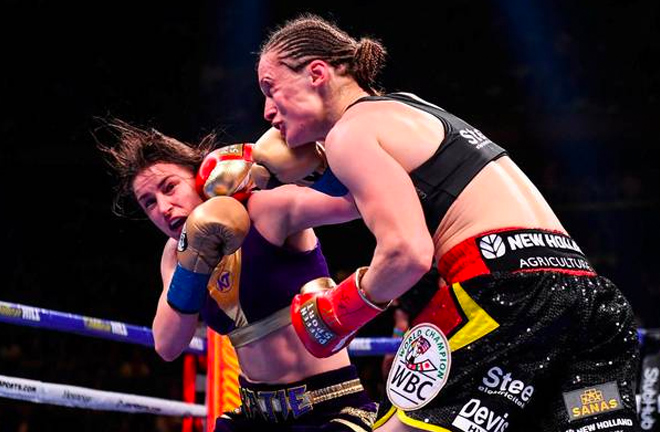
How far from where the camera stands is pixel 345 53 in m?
1.77

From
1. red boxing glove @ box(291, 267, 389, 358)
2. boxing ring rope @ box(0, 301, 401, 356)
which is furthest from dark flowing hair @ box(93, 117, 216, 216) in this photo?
red boxing glove @ box(291, 267, 389, 358)

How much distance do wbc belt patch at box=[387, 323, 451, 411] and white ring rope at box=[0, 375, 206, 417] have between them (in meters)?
1.23

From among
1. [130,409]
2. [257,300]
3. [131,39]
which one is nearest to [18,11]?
[131,39]

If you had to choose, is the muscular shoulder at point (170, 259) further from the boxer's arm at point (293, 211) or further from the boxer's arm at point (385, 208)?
the boxer's arm at point (385, 208)

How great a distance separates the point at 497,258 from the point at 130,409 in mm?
1613

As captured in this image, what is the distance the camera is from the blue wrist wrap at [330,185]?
78.2 inches

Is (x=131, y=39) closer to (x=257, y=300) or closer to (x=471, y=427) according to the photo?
(x=257, y=300)

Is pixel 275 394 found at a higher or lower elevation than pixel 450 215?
lower

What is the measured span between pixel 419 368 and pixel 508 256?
24 centimetres

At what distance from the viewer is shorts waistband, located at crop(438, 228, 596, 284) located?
4.92 feet

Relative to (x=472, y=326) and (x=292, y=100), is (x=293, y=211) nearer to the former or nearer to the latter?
(x=292, y=100)

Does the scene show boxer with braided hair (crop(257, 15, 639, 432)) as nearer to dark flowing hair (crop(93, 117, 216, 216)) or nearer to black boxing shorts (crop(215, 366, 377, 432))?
black boxing shorts (crop(215, 366, 377, 432))

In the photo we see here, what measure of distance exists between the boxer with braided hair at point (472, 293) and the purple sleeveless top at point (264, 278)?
50 cm

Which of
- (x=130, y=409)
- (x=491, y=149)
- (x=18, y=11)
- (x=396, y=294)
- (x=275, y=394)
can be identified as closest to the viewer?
(x=396, y=294)
